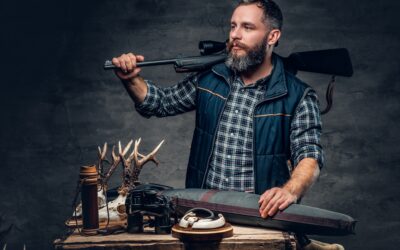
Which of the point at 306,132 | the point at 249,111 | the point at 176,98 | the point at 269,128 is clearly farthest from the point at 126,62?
the point at 306,132

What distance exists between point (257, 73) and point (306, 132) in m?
0.49

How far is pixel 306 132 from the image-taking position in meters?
3.50

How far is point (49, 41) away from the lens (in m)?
5.76

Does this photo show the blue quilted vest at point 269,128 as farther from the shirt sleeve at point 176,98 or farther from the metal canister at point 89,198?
the metal canister at point 89,198

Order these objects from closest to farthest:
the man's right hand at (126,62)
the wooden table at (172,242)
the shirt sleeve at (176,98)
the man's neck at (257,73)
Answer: the wooden table at (172,242), the man's right hand at (126,62), the man's neck at (257,73), the shirt sleeve at (176,98)

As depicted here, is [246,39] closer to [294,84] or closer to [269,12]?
[269,12]

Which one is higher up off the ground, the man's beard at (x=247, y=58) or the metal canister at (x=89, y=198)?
the man's beard at (x=247, y=58)

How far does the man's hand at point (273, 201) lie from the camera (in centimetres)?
288

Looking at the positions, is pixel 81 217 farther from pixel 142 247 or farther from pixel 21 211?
pixel 21 211

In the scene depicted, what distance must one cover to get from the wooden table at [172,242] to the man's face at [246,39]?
46.4 inches

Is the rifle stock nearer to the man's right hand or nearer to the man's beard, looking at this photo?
the man's beard

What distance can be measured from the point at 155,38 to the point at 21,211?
2.03 m

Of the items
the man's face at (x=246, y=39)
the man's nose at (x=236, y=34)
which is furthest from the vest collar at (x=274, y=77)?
Answer: the man's nose at (x=236, y=34)

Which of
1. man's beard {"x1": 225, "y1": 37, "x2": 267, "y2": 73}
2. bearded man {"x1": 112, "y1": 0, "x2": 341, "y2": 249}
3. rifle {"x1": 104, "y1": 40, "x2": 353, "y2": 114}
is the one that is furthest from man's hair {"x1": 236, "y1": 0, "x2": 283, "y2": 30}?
rifle {"x1": 104, "y1": 40, "x2": 353, "y2": 114}
